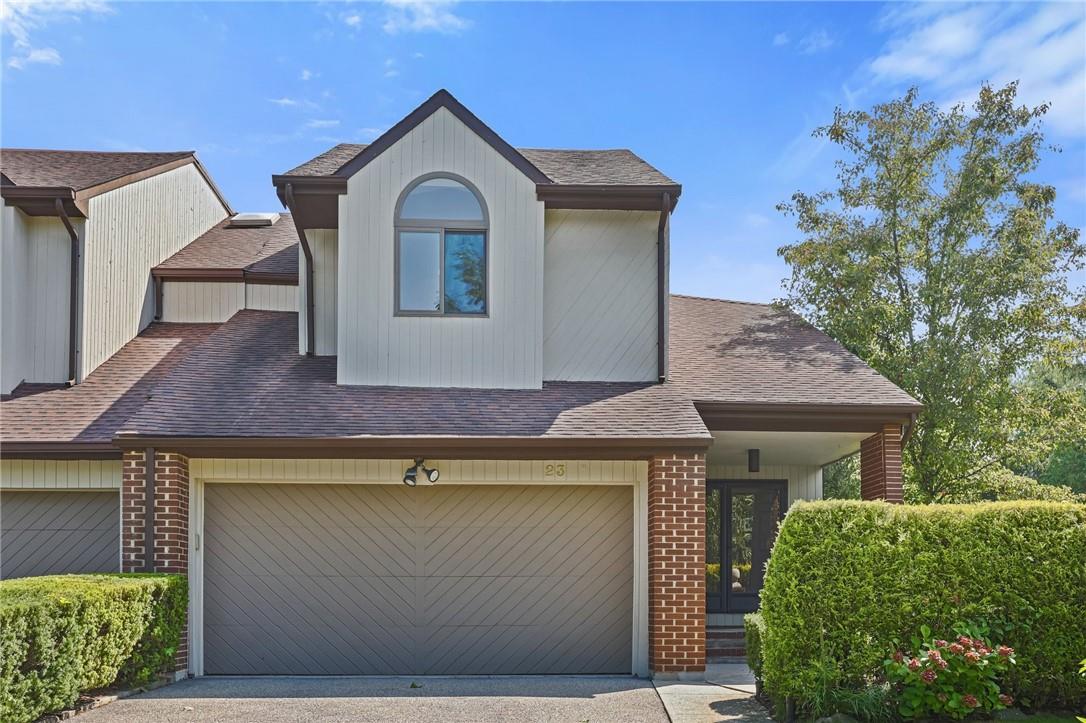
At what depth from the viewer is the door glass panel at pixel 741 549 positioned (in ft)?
48.4

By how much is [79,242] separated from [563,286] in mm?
6400

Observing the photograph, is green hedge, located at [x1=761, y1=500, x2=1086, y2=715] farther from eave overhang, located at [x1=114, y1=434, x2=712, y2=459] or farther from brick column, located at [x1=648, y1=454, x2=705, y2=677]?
eave overhang, located at [x1=114, y1=434, x2=712, y2=459]

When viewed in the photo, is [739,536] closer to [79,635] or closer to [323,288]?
[323,288]

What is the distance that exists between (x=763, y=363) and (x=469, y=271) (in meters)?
4.14

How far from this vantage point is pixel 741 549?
48.6ft

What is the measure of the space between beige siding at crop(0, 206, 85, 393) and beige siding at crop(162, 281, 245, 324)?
230 cm

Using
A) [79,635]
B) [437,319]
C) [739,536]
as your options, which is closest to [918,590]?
[437,319]

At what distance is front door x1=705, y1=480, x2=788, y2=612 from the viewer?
48.1 ft

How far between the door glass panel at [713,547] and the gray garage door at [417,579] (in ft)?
13.6

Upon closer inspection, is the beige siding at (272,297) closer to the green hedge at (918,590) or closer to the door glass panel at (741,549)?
the door glass panel at (741,549)

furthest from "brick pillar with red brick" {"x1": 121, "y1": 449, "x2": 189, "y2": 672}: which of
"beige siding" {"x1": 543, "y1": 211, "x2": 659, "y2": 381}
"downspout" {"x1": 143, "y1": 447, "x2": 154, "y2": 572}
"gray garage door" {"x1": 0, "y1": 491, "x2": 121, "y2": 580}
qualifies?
"beige siding" {"x1": 543, "y1": 211, "x2": 659, "y2": 381}

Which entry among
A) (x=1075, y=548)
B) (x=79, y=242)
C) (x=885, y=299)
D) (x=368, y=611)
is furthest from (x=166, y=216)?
(x=1075, y=548)

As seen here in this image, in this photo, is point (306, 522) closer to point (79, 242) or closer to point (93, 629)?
point (93, 629)

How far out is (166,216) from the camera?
15477 mm
